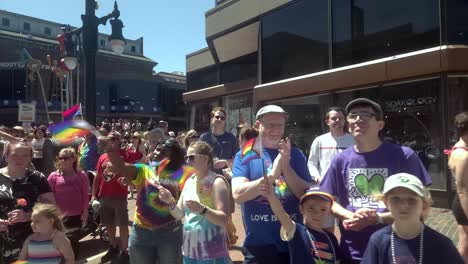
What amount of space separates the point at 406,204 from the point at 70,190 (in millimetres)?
4840

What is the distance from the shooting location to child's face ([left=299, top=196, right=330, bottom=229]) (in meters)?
2.82

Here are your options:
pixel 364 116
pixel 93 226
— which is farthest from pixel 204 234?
pixel 93 226

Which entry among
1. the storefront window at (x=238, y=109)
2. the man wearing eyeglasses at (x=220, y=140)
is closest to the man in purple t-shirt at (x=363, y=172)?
the man wearing eyeglasses at (x=220, y=140)

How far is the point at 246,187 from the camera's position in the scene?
292 centimetres

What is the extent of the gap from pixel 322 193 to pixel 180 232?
183 centimetres

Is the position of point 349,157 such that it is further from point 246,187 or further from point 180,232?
point 180,232

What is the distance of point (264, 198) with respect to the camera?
305 cm

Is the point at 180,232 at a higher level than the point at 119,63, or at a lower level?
lower

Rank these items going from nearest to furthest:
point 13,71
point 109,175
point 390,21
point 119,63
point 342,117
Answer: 1. point 342,117
2. point 109,175
3. point 390,21
4. point 13,71
5. point 119,63

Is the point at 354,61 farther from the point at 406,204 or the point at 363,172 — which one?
the point at 406,204

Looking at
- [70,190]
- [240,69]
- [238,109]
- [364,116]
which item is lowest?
[70,190]

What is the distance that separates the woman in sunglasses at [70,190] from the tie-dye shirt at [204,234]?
2.99 meters

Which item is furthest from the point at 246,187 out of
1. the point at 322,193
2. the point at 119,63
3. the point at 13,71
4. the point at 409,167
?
the point at 119,63

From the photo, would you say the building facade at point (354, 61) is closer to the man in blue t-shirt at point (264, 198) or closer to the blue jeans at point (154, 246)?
the blue jeans at point (154, 246)
